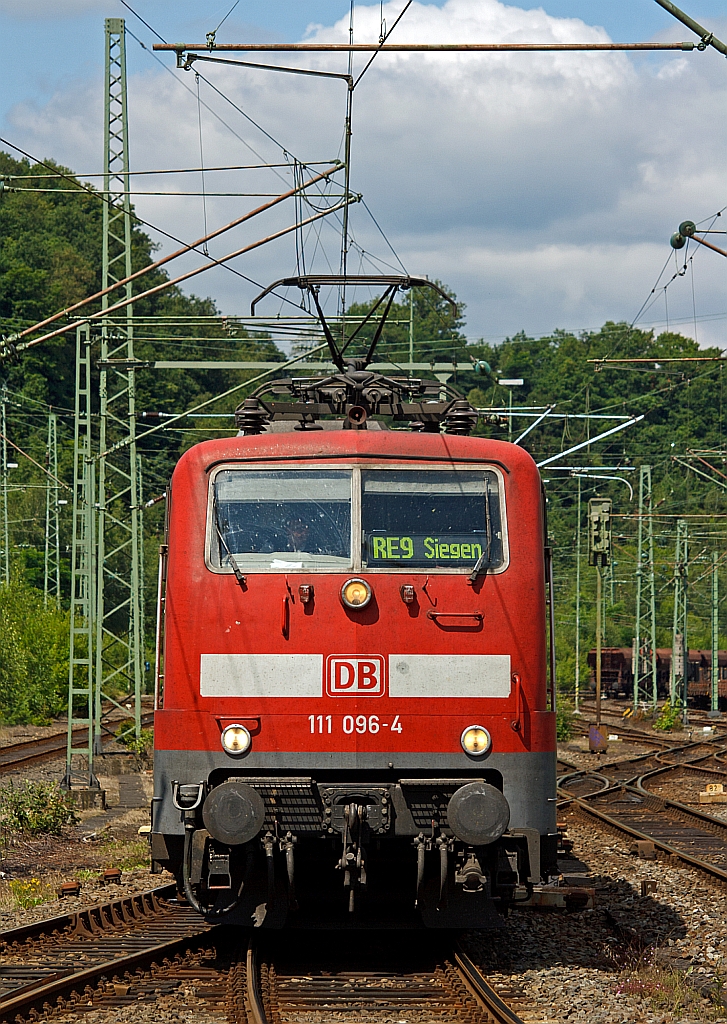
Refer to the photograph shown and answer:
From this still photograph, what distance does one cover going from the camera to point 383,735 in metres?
8.50

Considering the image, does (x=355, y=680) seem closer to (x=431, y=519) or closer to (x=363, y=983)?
(x=431, y=519)

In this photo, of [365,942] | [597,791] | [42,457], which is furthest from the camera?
[42,457]

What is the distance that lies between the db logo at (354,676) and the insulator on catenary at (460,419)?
222 centimetres

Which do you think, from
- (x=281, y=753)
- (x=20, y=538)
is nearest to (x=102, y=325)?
(x=281, y=753)

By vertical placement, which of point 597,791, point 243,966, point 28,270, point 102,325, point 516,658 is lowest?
point 597,791

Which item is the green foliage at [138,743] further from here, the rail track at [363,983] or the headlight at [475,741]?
the headlight at [475,741]

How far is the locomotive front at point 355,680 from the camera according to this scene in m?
8.41

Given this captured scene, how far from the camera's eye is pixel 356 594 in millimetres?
8641

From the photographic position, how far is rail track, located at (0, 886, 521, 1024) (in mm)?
7883

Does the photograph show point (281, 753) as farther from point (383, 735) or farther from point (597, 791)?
point (597, 791)

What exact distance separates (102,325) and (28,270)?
5328 centimetres

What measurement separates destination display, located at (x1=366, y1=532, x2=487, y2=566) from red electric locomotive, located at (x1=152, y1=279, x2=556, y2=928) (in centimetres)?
1

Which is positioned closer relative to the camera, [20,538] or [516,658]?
[516,658]

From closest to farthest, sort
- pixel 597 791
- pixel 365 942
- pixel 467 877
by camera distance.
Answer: pixel 467 877
pixel 365 942
pixel 597 791
